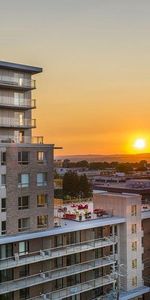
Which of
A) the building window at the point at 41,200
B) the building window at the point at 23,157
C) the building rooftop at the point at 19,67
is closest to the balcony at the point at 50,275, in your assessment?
the building window at the point at 41,200

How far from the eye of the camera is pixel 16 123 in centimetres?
4912

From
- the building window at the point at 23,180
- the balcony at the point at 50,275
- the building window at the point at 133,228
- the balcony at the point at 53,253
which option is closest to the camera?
the balcony at the point at 50,275

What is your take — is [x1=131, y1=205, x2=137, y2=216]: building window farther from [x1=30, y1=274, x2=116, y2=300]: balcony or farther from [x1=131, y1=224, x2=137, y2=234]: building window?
[x1=30, y1=274, x2=116, y2=300]: balcony

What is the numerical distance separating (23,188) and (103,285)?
52.9 ft

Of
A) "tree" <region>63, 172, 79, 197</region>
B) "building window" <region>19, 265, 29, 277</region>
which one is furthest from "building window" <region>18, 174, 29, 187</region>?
"tree" <region>63, 172, 79, 197</region>

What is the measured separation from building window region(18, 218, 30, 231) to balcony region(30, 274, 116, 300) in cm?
762

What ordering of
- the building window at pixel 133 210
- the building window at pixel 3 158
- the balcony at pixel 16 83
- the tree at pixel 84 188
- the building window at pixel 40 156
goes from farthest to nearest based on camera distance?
the tree at pixel 84 188 < the building window at pixel 133 210 < the balcony at pixel 16 83 < the building window at pixel 40 156 < the building window at pixel 3 158

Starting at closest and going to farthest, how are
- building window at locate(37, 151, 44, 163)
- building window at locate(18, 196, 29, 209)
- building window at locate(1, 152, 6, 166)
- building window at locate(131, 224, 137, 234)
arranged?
1. building window at locate(1, 152, 6, 166)
2. building window at locate(18, 196, 29, 209)
3. building window at locate(37, 151, 44, 163)
4. building window at locate(131, 224, 137, 234)

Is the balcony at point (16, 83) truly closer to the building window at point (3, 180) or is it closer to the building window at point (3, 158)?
the building window at point (3, 158)

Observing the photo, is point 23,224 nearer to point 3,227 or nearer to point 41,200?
point 3,227

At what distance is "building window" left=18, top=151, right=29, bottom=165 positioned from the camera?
44.7 meters

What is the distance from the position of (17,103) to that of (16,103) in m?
0.14

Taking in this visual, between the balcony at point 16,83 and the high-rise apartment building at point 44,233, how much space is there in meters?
0.12

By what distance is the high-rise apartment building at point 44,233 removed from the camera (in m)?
43.3
